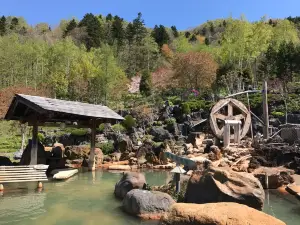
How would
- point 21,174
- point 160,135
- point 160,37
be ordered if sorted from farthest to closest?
point 160,37, point 160,135, point 21,174

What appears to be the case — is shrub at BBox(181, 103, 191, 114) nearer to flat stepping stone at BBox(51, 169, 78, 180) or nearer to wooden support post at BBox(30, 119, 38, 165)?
flat stepping stone at BBox(51, 169, 78, 180)

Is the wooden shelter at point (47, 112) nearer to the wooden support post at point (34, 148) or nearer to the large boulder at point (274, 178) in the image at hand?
the wooden support post at point (34, 148)

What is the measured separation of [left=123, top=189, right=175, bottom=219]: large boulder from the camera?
6832 millimetres

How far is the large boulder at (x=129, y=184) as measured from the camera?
8570mm

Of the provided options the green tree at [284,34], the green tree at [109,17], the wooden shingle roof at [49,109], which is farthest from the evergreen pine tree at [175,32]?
the wooden shingle roof at [49,109]

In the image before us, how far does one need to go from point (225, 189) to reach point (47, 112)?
7.07m

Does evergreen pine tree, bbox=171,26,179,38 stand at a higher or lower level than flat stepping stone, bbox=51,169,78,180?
higher

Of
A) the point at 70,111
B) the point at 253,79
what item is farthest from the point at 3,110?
the point at 253,79

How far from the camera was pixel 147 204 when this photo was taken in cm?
693

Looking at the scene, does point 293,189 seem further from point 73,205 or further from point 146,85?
point 146,85

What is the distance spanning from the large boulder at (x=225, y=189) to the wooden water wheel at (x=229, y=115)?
10.6 m

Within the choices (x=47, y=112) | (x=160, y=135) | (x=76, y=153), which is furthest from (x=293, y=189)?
(x=160, y=135)

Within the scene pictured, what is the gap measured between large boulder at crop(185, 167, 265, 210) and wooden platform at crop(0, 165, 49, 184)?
18.4 ft

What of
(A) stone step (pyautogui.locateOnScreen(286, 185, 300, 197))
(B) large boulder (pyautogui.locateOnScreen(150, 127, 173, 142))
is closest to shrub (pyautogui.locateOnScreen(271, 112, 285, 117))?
(B) large boulder (pyautogui.locateOnScreen(150, 127, 173, 142))
